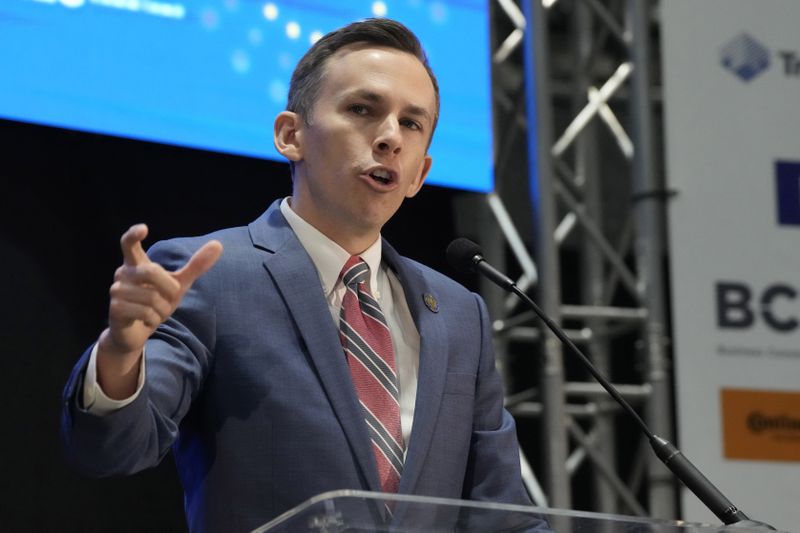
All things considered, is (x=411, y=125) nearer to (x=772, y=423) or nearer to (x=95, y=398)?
(x=95, y=398)

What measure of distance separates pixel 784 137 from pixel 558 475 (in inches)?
57.5

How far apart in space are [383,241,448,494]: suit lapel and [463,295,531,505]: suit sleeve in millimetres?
146

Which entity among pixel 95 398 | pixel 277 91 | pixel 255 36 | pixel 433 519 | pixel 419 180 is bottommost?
pixel 433 519

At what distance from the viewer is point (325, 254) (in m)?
2.04

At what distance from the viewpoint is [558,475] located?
4.17m

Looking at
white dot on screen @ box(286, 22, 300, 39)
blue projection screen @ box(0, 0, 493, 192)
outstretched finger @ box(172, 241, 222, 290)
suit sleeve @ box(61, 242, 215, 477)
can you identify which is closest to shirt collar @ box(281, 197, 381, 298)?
suit sleeve @ box(61, 242, 215, 477)

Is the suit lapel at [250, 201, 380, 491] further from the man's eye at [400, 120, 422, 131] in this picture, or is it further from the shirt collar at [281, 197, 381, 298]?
the man's eye at [400, 120, 422, 131]

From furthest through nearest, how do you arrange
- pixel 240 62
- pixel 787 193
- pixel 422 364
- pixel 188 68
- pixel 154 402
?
1. pixel 787 193
2. pixel 240 62
3. pixel 188 68
4. pixel 422 364
5. pixel 154 402

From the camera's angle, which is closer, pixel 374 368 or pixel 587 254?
pixel 374 368

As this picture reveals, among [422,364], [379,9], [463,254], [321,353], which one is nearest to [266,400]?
[321,353]

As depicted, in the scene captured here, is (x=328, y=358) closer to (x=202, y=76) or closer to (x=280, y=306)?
(x=280, y=306)

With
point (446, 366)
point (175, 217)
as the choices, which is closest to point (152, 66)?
point (175, 217)

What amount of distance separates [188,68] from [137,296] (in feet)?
8.04

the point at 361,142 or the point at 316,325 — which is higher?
the point at 361,142
